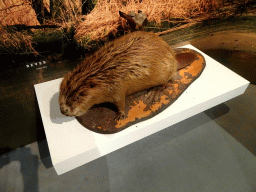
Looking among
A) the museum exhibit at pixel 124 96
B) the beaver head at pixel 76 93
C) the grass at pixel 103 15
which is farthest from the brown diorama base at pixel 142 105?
the grass at pixel 103 15

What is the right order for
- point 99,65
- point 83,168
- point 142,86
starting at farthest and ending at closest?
point 83,168 → point 142,86 → point 99,65

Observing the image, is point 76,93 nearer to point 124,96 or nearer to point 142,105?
point 124,96

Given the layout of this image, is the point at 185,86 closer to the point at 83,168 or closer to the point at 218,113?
the point at 218,113

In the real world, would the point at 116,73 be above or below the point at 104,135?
above

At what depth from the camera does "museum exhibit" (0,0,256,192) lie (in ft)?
4.00

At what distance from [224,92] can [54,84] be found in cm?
142

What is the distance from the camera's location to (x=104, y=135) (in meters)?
1.29

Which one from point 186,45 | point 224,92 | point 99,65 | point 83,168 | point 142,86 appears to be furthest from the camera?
point 186,45

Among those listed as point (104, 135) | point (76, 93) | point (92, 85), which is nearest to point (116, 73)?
point (92, 85)

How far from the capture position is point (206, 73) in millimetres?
1701

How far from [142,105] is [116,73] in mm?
369

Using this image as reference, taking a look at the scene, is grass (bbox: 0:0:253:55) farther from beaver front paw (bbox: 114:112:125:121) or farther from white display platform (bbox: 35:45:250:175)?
beaver front paw (bbox: 114:112:125:121)

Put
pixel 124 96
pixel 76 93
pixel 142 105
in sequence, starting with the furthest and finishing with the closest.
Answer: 1. pixel 142 105
2. pixel 124 96
3. pixel 76 93

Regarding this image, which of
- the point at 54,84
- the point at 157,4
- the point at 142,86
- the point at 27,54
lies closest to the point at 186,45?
the point at 157,4
